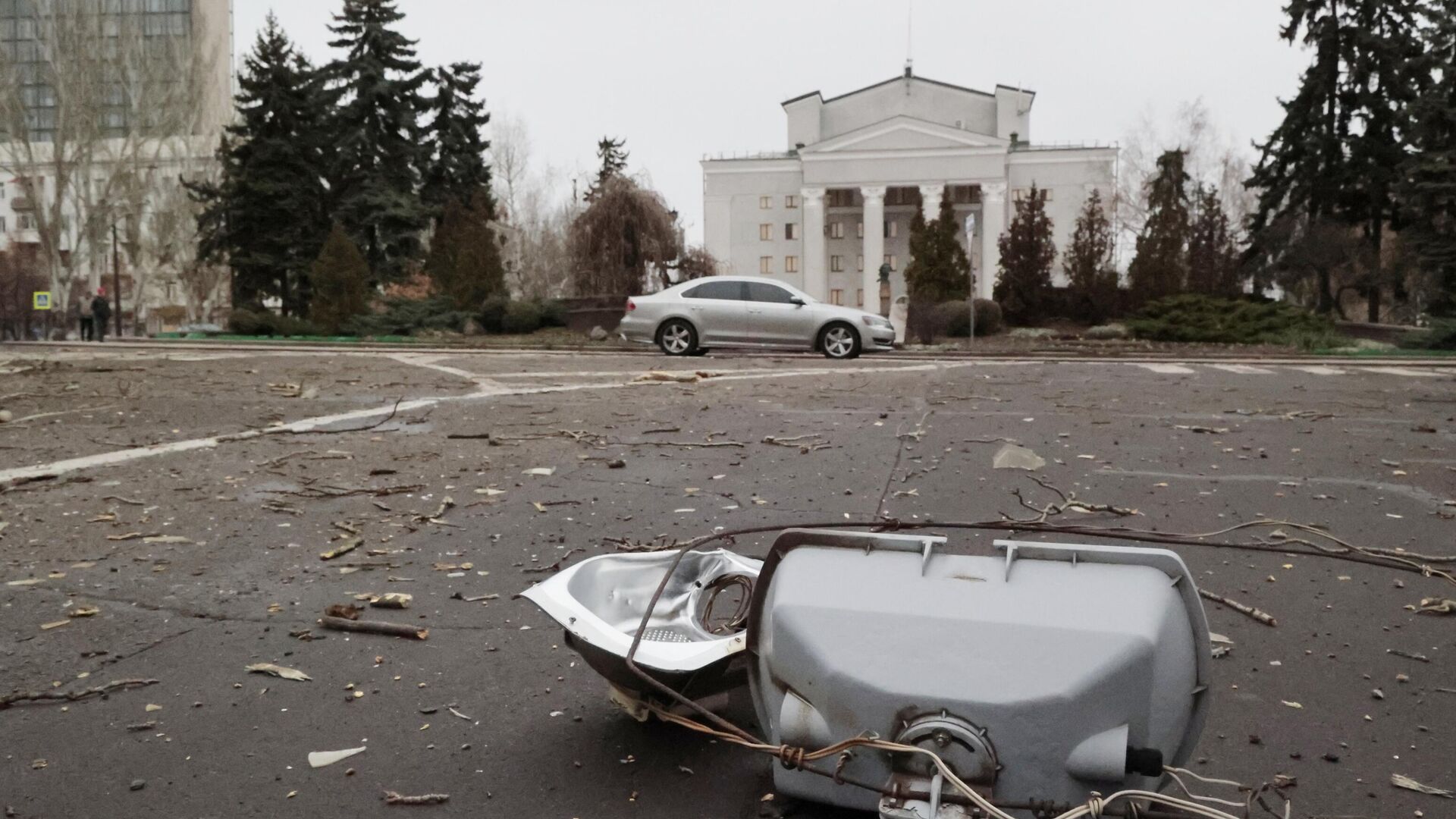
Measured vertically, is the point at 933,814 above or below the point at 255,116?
below

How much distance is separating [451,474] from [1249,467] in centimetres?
433

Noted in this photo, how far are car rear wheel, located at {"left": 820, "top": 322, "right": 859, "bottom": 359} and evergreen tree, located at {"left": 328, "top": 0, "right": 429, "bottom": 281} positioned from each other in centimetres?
2879

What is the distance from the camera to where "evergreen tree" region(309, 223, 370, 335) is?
114 feet

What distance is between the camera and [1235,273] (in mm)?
32938

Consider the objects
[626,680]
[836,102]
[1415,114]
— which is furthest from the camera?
[836,102]

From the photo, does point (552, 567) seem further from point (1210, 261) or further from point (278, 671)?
point (1210, 261)

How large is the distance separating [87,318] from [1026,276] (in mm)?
30448

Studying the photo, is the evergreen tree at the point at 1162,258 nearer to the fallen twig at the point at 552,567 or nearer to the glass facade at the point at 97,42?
the fallen twig at the point at 552,567

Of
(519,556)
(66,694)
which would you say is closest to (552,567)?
(519,556)

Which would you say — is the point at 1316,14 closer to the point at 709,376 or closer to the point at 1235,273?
the point at 1235,273

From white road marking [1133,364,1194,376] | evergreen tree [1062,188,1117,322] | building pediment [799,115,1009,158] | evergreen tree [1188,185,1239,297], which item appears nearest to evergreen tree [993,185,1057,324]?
evergreen tree [1062,188,1117,322]

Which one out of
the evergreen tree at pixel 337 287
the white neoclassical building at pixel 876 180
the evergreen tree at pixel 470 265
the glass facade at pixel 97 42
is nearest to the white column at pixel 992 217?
the white neoclassical building at pixel 876 180

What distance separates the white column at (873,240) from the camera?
74.7m

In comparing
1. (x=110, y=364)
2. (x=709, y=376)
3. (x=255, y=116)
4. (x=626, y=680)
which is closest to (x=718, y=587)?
(x=626, y=680)
